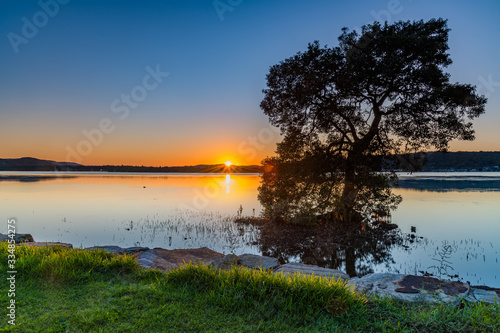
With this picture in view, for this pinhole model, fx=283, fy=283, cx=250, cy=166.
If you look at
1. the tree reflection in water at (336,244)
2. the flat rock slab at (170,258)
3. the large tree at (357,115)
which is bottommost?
the tree reflection in water at (336,244)

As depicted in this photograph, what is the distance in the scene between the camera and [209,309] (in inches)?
156

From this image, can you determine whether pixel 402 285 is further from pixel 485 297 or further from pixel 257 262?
pixel 257 262

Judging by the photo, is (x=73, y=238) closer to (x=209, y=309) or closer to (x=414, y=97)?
(x=209, y=309)

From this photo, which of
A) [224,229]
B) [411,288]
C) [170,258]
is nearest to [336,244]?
[224,229]

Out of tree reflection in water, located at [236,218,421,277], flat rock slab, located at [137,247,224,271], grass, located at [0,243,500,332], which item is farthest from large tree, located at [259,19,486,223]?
grass, located at [0,243,500,332]

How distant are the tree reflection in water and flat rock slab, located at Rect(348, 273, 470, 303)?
11.4ft

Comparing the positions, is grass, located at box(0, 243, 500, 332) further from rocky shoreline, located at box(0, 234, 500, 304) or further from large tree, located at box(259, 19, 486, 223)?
large tree, located at box(259, 19, 486, 223)

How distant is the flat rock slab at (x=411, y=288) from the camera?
4.72m

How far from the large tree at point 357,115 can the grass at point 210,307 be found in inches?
420

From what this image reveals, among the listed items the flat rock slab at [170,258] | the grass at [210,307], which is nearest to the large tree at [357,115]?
the flat rock slab at [170,258]

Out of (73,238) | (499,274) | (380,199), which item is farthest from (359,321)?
(73,238)

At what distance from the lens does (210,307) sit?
403 centimetres

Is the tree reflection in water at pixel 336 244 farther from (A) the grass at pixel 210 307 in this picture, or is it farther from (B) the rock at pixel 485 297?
(A) the grass at pixel 210 307

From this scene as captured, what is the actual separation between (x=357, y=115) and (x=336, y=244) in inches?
294
